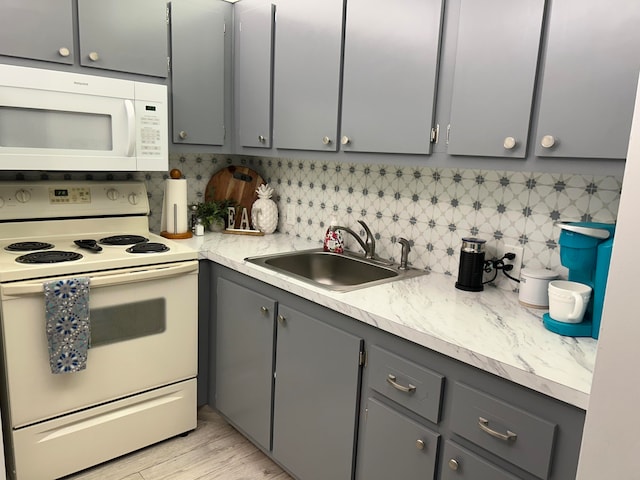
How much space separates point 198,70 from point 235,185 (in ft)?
2.35

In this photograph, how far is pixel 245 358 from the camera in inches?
87.5

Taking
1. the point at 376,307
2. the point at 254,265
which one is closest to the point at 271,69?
the point at 254,265

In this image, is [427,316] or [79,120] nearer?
[427,316]

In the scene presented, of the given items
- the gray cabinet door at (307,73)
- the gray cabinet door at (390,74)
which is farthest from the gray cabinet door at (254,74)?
the gray cabinet door at (390,74)

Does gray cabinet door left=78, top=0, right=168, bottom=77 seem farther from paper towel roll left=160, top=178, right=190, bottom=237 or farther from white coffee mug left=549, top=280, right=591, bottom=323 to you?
white coffee mug left=549, top=280, right=591, bottom=323

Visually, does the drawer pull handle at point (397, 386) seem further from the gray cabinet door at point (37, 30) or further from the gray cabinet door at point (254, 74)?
the gray cabinet door at point (37, 30)

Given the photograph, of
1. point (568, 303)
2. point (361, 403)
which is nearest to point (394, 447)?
point (361, 403)

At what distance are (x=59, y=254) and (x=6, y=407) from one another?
0.63 meters

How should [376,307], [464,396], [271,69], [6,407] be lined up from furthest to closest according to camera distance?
[271,69] → [6,407] → [376,307] → [464,396]

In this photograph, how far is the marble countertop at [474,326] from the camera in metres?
1.19

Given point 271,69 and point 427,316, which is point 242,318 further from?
point 271,69

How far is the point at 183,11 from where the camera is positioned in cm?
240

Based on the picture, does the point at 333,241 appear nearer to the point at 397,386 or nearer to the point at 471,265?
the point at 471,265

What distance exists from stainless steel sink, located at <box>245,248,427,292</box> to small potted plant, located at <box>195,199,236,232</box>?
65cm
